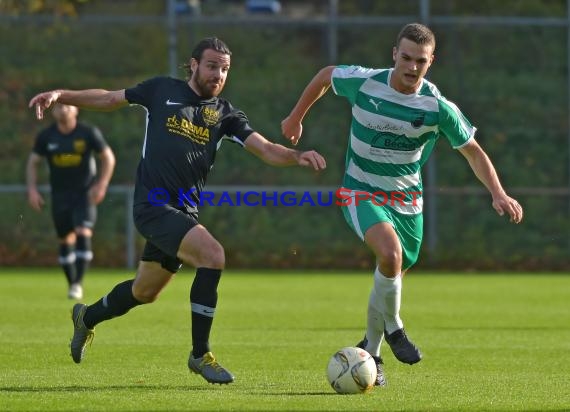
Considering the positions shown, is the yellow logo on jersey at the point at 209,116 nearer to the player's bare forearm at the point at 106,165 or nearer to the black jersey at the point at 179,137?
the black jersey at the point at 179,137

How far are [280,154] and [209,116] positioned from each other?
604mm

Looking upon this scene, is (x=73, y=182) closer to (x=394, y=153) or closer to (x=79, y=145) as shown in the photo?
(x=79, y=145)

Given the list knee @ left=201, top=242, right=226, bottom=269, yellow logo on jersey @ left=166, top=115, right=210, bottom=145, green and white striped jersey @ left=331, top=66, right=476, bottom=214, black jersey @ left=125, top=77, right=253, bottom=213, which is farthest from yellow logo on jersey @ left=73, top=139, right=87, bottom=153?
knee @ left=201, top=242, right=226, bottom=269

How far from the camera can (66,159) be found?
48.6ft

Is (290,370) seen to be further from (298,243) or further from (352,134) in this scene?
(298,243)

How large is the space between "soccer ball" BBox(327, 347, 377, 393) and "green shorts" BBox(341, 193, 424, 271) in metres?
0.99

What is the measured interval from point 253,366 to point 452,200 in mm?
13396

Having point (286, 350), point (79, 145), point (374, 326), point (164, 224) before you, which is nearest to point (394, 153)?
point (374, 326)

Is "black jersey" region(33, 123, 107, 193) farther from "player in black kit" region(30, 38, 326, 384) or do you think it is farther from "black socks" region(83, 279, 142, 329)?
"player in black kit" region(30, 38, 326, 384)

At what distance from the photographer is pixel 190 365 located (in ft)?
24.5

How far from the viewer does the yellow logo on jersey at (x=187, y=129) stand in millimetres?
7852

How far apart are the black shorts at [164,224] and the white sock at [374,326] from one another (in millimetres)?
1279

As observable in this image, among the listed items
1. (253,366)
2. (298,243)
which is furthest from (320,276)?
(253,366)

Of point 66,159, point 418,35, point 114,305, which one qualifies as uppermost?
point 418,35
